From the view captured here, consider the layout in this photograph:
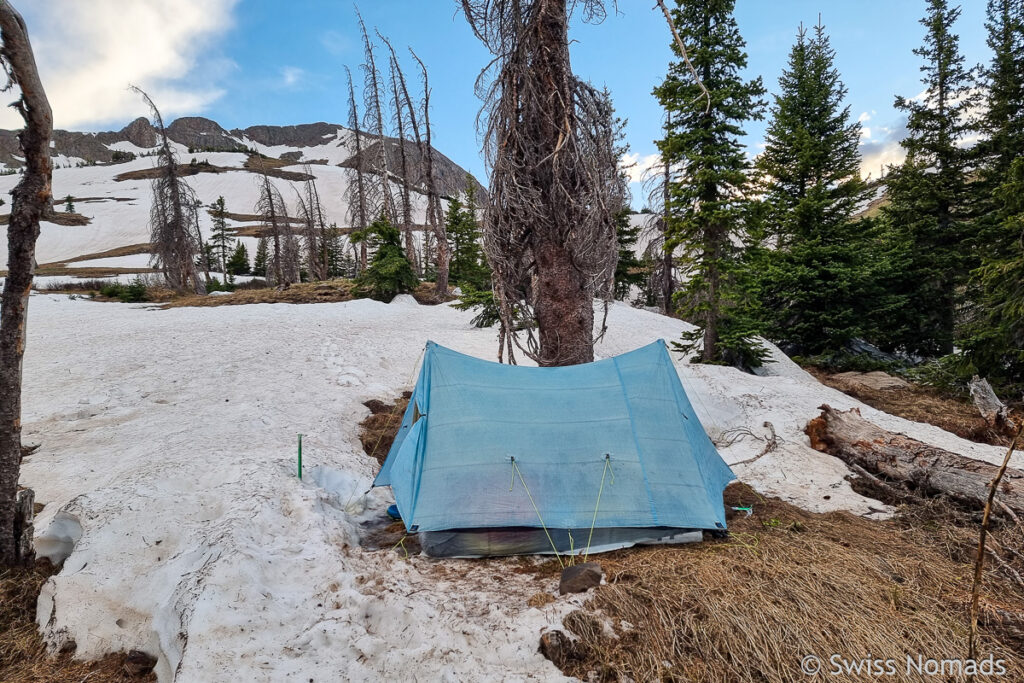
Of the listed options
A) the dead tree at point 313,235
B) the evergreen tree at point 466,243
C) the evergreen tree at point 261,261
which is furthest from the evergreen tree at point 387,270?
the evergreen tree at point 261,261

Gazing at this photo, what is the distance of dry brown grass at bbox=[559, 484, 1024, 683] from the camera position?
3.07 metres

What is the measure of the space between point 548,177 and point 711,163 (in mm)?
8546

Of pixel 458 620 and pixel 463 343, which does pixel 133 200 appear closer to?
pixel 463 343

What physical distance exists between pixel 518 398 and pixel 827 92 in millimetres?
21512

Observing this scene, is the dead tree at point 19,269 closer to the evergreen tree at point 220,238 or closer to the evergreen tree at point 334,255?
the evergreen tree at point 334,255

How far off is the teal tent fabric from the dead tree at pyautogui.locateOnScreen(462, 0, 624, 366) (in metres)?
1.34

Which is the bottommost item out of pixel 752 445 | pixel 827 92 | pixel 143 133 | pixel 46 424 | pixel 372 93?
pixel 752 445

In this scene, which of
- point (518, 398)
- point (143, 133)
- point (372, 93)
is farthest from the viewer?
point (143, 133)

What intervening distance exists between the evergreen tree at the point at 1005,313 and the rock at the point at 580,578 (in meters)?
11.4

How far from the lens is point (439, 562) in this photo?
185 inches

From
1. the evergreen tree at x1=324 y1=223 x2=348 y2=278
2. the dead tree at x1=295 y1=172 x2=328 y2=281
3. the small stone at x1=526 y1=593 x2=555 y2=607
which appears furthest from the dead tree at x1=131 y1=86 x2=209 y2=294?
the small stone at x1=526 y1=593 x2=555 y2=607

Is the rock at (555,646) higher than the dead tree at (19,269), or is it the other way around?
the dead tree at (19,269)

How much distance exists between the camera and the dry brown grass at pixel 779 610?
10.1ft

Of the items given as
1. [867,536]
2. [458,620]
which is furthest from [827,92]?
[458,620]
